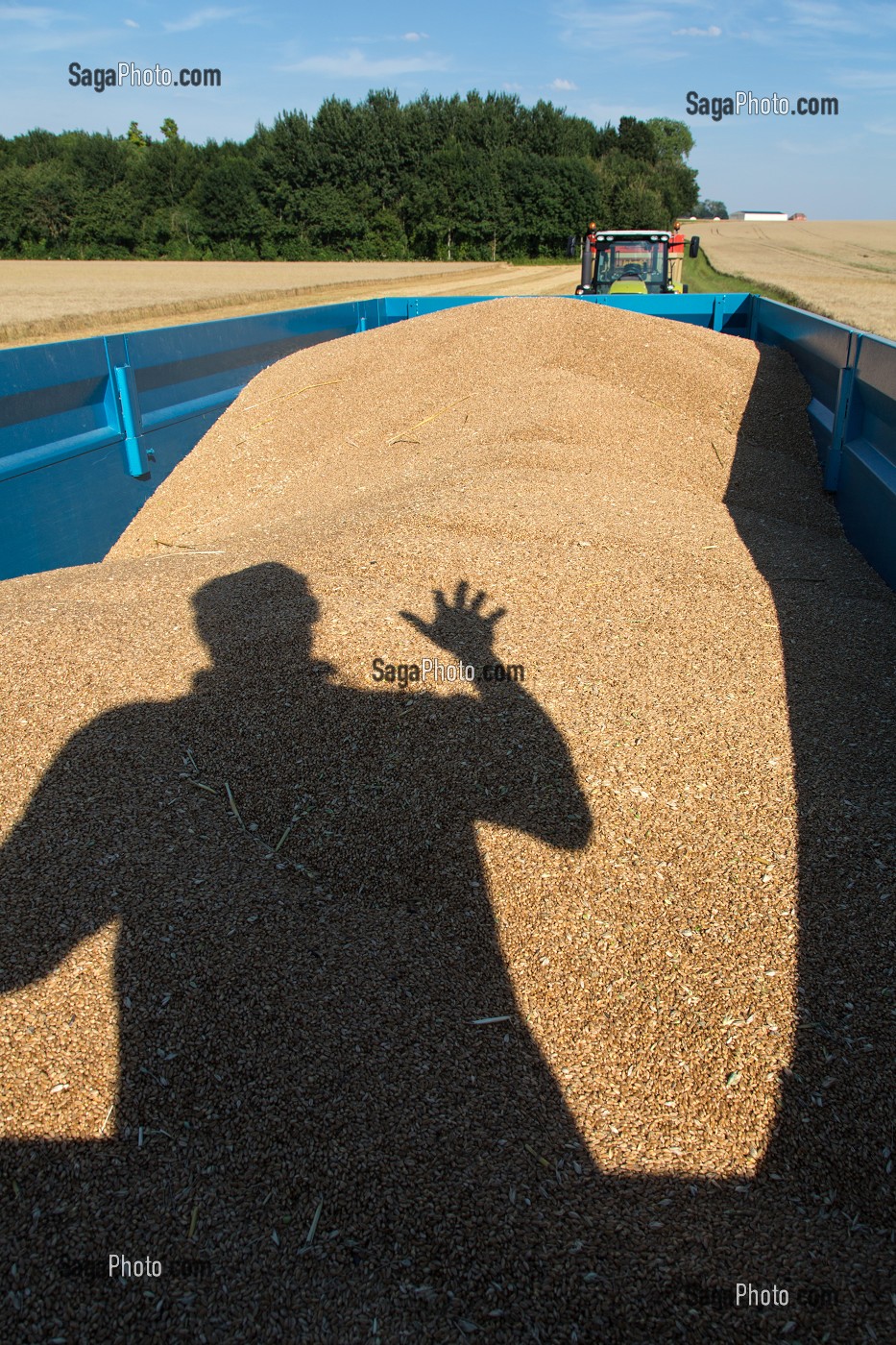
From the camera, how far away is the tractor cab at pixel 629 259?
1238 centimetres

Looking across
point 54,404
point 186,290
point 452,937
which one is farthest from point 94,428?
point 186,290

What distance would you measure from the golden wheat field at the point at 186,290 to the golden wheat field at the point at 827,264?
20.3ft

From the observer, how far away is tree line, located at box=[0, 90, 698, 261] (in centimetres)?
→ 4284

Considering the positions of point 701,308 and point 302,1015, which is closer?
point 302,1015

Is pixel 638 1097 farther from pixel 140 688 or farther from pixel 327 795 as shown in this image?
pixel 140 688

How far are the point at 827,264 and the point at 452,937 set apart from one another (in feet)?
115

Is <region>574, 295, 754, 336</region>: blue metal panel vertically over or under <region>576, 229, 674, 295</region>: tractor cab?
under

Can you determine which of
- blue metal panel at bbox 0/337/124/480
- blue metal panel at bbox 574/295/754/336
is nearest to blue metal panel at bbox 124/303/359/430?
blue metal panel at bbox 0/337/124/480

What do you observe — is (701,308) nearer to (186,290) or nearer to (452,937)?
(452,937)

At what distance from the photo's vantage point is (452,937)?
2070 mm

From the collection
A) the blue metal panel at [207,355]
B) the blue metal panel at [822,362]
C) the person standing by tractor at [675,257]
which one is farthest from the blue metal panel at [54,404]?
the person standing by tractor at [675,257]

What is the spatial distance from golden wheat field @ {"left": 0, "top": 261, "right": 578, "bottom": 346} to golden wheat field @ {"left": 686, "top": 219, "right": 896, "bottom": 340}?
6.18 m

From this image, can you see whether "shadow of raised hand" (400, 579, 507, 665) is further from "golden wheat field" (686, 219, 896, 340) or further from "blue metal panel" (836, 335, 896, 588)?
"golden wheat field" (686, 219, 896, 340)

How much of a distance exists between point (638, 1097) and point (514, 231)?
4907cm
